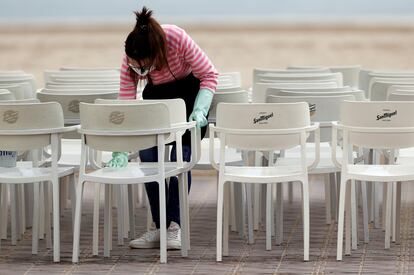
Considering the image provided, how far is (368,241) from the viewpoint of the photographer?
685 cm

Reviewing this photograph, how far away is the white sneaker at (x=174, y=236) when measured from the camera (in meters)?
6.62

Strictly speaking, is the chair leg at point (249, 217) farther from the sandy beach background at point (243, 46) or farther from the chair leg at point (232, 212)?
the sandy beach background at point (243, 46)

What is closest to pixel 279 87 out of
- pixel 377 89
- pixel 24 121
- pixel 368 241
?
pixel 377 89

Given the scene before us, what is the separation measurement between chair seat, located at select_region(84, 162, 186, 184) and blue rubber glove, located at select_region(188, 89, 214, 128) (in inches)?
11.0

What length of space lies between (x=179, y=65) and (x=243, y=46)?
1457 centimetres

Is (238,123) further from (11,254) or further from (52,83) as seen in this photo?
(52,83)

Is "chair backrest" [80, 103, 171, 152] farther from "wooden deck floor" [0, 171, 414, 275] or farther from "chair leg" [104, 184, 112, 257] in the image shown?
"wooden deck floor" [0, 171, 414, 275]

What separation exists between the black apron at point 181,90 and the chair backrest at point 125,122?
654 millimetres

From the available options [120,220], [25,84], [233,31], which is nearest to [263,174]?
[120,220]

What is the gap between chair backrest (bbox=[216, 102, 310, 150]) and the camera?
621 cm

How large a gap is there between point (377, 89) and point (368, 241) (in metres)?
1.36

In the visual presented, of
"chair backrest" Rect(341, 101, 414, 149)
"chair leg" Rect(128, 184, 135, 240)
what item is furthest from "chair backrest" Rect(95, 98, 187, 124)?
"chair leg" Rect(128, 184, 135, 240)

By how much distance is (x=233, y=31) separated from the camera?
77.2 ft

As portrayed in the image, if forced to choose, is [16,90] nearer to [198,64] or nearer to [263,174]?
[198,64]
